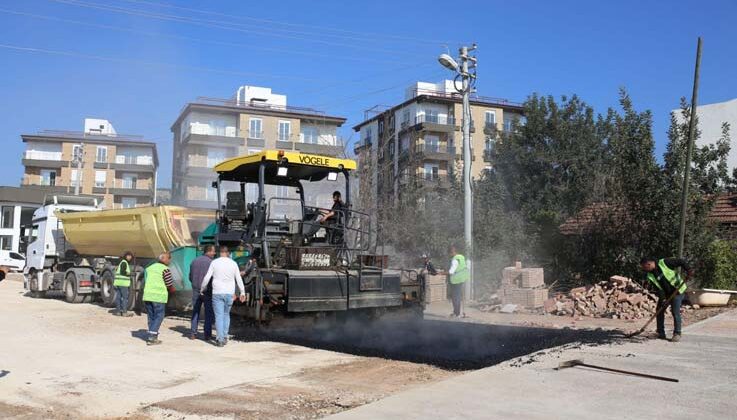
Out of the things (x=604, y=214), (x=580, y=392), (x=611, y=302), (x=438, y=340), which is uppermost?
(x=604, y=214)

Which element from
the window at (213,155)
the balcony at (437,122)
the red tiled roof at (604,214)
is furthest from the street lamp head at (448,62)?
the balcony at (437,122)

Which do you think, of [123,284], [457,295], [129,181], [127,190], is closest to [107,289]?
[123,284]

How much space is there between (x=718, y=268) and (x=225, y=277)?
1141 cm

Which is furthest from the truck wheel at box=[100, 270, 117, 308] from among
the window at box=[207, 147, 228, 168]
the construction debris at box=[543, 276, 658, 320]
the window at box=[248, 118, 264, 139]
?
the window at box=[248, 118, 264, 139]

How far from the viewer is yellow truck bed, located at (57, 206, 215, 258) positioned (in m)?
12.9

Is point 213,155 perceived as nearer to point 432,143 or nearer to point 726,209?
point 432,143

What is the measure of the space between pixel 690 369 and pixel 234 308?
6046 mm

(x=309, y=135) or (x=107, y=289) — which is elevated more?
(x=309, y=135)

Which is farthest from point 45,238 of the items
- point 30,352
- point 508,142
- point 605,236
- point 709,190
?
point 508,142

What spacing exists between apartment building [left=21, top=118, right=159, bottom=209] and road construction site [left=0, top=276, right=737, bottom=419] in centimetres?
5916

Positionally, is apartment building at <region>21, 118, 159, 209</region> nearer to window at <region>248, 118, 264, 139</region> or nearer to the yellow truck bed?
window at <region>248, 118, 264, 139</region>

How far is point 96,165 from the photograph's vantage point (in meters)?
66.9

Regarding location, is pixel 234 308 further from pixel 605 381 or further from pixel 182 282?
pixel 605 381

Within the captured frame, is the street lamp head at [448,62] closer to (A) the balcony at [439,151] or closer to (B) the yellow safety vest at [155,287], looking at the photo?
(B) the yellow safety vest at [155,287]
